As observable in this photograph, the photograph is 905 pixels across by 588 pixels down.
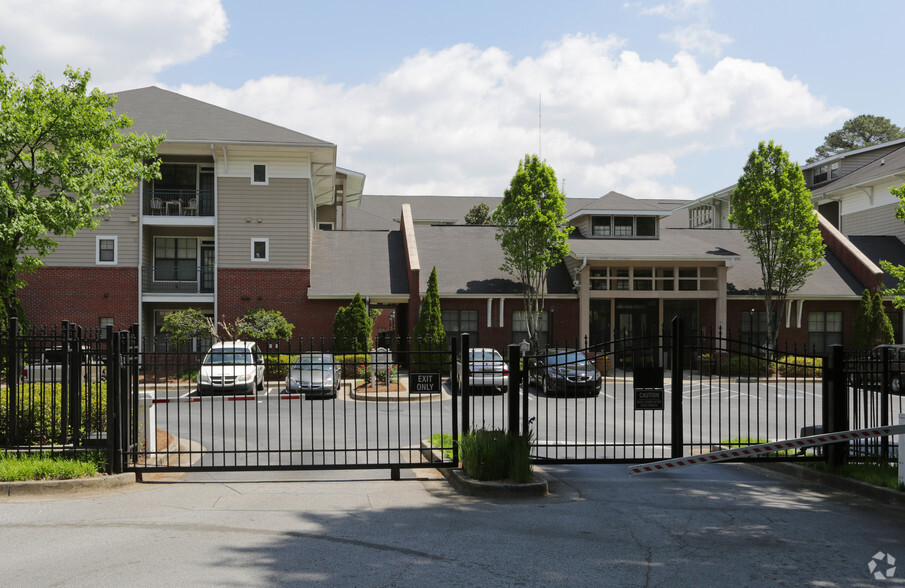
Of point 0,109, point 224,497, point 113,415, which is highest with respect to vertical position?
point 0,109

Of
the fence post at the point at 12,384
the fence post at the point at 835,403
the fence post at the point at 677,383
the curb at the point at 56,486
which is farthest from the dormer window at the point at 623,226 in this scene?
the curb at the point at 56,486

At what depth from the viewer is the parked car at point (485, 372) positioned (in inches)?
444

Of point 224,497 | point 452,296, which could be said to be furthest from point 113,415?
point 452,296

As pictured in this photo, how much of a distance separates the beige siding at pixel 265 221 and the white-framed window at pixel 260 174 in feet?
0.72

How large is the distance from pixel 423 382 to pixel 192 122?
25.0 meters

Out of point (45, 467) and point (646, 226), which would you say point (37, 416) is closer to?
point (45, 467)

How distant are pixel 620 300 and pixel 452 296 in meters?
7.32

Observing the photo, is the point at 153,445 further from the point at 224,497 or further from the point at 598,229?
the point at 598,229

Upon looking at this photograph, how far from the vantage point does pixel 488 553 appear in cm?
681

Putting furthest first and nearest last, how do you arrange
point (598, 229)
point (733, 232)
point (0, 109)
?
point (733, 232), point (598, 229), point (0, 109)

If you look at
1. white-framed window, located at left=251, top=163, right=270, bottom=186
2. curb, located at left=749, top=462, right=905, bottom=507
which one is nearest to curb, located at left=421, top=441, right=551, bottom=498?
curb, located at left=749, top=462, right=905, bottom=507

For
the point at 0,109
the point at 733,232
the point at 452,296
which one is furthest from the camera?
the point at 733,232

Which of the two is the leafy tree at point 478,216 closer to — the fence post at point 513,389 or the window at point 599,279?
the window at point 599,279

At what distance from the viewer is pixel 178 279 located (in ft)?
105
